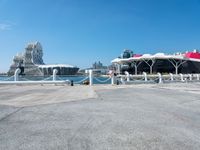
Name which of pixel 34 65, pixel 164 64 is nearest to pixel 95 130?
pixel 34 65

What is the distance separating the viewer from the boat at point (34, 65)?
53.1m

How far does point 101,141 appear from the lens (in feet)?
11.7

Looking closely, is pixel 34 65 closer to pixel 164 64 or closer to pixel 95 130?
pixel 164 64

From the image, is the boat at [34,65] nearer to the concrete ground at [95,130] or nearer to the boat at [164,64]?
the boat at [164,64]

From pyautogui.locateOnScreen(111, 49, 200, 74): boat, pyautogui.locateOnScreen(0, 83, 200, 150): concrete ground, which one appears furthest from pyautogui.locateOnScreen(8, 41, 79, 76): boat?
pyautogui.locateOnScreen(0, 83, 200, 150): concrete ground

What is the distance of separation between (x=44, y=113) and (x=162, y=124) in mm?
2877

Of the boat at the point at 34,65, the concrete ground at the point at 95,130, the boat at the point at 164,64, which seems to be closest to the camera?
the concrete ground at the point at 95,130

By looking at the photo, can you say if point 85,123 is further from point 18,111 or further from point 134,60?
point 134,60

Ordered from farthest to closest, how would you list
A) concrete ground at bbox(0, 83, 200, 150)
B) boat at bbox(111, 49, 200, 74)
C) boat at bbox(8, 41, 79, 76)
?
boat at bbox(111, 49, 200, 74) → boat at bbox(8, 41, 79, 76) → concrete ground at bbox(0, 83, 200, 150)

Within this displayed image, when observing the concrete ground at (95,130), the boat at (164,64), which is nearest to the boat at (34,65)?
the boat at (164,64)

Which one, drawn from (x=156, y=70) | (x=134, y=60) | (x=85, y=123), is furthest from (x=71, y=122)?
(x=156, y=70)

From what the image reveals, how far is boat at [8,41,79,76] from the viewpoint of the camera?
53066mm

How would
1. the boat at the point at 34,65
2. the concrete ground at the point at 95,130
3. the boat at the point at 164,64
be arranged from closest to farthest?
the concrete ground at the point at 95,130
the boat at the point at 34,65
the boat at the point at 164,64

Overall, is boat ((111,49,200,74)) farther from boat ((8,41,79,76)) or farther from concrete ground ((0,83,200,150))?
concrete ground ((0,83,200,150))
